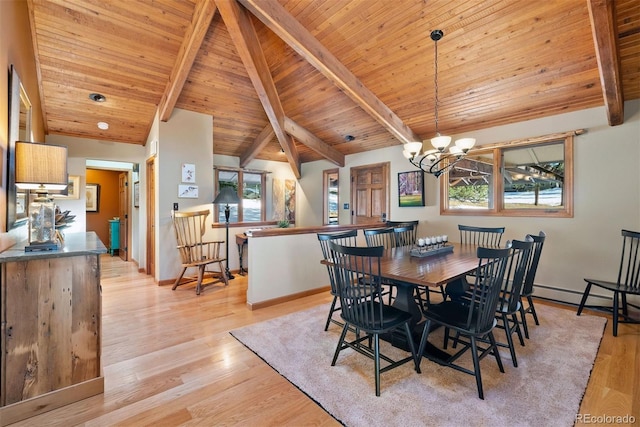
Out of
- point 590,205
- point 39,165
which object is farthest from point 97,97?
point 590,205

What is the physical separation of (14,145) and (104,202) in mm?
6541

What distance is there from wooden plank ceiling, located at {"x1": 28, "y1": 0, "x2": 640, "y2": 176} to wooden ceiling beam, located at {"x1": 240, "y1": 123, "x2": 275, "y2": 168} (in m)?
0.82

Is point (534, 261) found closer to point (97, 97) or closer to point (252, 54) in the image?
point (252, 54)

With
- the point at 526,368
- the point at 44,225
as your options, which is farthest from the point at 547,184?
the point at 44,225

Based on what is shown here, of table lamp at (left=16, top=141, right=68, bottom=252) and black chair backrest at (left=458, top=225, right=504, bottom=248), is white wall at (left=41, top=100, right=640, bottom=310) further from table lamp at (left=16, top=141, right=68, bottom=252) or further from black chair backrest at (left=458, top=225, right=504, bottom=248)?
table lamp at (left=16, top=141, right=68, bottom=252)

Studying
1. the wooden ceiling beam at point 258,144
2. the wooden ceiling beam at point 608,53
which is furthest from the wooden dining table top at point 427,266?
the wooden ceiling beam at point 258,144

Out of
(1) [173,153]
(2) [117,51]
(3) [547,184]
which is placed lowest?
(3) [547,184]

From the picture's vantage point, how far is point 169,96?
409cm

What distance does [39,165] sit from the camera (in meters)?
1.86

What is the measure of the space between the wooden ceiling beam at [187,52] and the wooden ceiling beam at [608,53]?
11.4 feet

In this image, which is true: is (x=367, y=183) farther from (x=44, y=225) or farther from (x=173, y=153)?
(x=44, y=225)

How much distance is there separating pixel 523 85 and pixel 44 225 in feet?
15.7

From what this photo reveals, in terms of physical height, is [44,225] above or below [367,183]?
below

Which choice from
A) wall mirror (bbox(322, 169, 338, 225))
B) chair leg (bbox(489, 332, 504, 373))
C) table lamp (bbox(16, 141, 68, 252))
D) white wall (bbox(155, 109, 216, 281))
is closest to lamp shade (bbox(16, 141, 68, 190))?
table lamp (bbox(16, 141, 68, 252))
